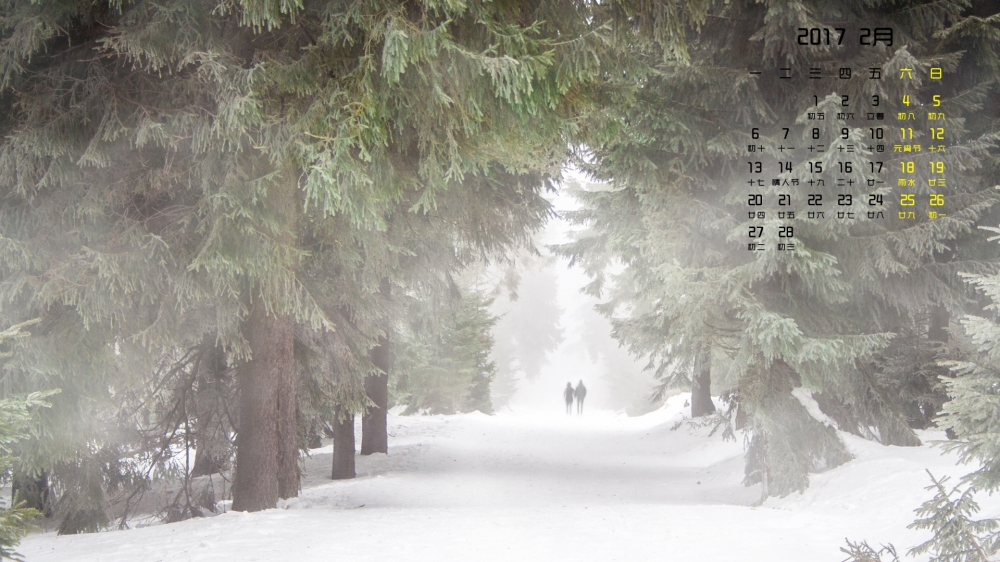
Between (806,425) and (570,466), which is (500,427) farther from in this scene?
(806,425)

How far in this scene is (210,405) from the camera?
9.34 metres

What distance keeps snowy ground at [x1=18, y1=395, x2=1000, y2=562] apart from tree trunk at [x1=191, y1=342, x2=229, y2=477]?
1551 millimetres

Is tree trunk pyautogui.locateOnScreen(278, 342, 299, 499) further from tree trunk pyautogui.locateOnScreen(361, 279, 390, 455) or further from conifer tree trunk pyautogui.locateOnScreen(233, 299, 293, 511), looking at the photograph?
tree trunk pyautogui.locateOnScreen(361, 279, 390, 455)

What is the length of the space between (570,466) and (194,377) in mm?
7702

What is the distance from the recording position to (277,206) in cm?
621

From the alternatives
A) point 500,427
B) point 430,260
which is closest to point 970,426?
point 430,260

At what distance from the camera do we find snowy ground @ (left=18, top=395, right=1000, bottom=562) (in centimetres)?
544

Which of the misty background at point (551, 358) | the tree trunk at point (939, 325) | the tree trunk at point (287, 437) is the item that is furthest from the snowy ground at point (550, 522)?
the misty background at point (551, 358)

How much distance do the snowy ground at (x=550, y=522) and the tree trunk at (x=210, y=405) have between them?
61.1 inches

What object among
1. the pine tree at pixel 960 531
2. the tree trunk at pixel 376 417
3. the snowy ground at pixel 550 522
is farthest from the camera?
the tree trunk at pixel 376 417

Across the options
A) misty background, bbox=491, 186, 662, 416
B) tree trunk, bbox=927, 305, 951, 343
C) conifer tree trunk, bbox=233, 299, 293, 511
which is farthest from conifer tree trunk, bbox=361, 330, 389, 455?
misty background, bbox=491, 186, 662, 416

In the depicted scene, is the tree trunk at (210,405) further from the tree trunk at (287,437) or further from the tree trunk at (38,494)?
the tree trunk at (287,437)

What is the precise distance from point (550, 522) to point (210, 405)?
218 inches

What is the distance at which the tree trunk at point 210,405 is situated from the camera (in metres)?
9.31
